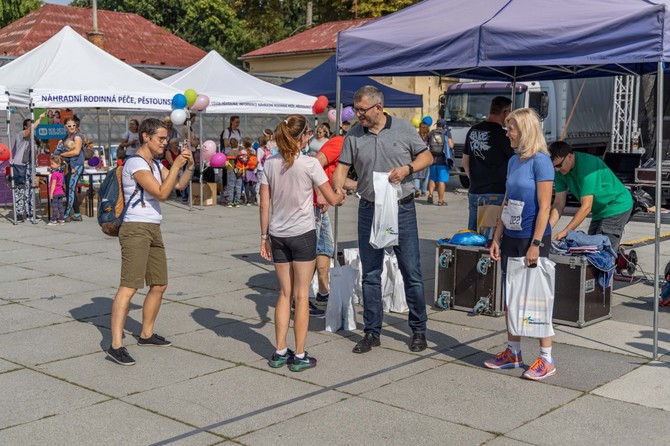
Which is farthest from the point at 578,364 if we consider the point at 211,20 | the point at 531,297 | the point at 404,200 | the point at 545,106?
the point at 211,20

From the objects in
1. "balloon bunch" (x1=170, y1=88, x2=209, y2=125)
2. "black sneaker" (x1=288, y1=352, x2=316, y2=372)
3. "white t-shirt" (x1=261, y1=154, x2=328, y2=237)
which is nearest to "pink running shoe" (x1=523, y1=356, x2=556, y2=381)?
"black sneaker" (x1=288, y1=352, x2=316, y2=372)

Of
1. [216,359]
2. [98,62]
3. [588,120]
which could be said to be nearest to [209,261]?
[216,359]

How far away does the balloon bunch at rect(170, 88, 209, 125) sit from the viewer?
9.96 metres

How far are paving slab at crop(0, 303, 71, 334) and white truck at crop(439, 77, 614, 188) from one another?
49.0ft

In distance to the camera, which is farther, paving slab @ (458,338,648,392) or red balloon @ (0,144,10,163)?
red balloon @ (0,144,10,163)

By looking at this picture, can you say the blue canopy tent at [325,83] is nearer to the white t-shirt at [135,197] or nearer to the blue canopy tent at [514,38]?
the blue canopy tent at [514,38]

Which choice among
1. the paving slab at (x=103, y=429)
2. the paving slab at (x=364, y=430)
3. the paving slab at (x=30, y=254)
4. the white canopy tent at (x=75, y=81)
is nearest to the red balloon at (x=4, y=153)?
the white canopy tent at (x=75, y=81)

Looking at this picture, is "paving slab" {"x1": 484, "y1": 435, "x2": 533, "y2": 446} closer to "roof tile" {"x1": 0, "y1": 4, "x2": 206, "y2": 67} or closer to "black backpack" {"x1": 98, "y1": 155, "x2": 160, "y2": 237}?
"black backpack" {"x1": 98, "y1": 155, "x2": 160, "y2": 237}

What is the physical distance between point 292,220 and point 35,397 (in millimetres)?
1982

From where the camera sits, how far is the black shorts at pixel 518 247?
18.7 ft

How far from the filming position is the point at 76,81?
580 inches

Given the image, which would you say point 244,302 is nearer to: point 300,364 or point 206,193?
point 300,364

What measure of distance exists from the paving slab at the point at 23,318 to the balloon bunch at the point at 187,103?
122 inches

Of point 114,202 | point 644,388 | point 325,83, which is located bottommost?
point 644,388
